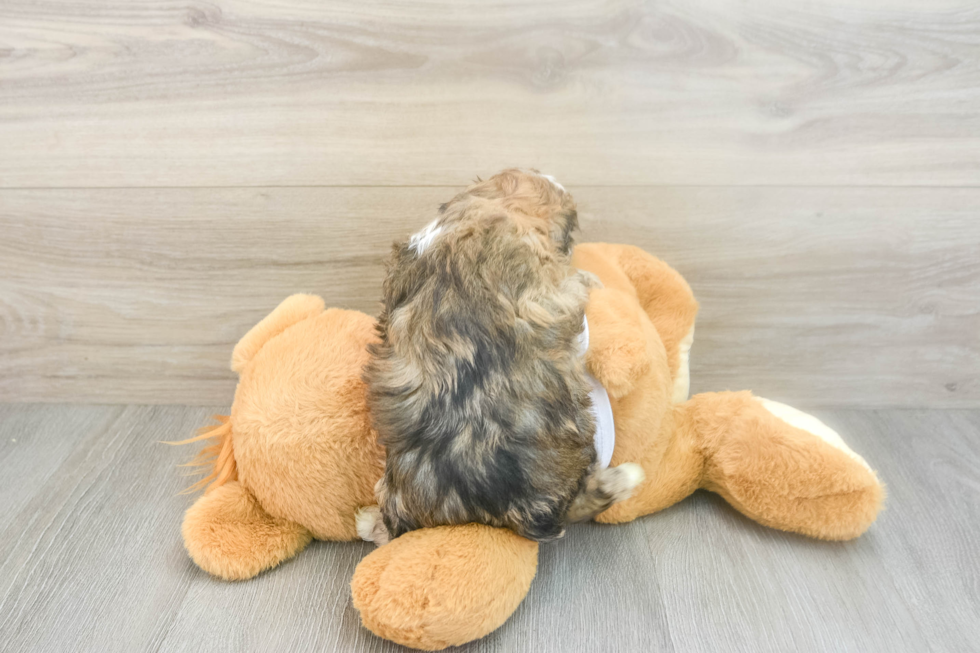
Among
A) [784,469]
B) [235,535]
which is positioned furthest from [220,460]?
[784,469]

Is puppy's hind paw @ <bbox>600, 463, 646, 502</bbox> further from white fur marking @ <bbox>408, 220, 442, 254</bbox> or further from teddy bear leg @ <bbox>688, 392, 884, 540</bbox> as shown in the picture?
white fur marking @ <bbox>408, 220, 442, 254</bbox>

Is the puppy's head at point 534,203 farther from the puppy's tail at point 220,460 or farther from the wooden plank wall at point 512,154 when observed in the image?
the puppy's tail at point 220,460

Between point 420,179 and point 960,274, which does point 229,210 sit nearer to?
point 420,179

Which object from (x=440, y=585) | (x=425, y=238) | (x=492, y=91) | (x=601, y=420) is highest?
(x=492, y=91)

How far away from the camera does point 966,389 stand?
1252 mm

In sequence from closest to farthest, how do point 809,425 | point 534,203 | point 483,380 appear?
point 483,380 → point 534,203 → point 809,425

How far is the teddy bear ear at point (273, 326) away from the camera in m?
1.00

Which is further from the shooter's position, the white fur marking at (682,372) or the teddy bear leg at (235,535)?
the white fur marking at (682,372)

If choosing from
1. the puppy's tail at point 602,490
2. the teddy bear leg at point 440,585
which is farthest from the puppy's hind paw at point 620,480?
the teddy bear leg at point 440,585

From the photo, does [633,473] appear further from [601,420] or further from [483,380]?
[483,380]

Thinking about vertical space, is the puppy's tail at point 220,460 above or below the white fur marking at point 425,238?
below

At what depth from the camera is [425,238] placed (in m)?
0.78

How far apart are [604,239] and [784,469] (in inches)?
18.3

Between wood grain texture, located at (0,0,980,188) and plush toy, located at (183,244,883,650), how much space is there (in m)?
0.26
